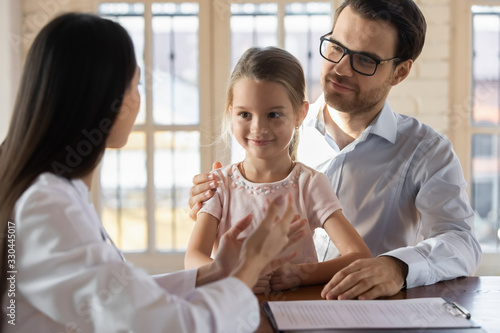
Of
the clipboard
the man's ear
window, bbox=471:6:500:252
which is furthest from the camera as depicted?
window, bbox=471:6:500:252

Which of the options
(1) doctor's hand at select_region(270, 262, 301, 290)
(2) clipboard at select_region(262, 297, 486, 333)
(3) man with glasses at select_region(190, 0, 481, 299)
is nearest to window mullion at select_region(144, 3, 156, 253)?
(3) man with glasses at select_region(190, 0, 481, 299)

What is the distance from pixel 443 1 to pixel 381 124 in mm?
1704

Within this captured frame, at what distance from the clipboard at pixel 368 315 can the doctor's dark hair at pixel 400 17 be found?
102 centimetres

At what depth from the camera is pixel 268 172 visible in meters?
1.50

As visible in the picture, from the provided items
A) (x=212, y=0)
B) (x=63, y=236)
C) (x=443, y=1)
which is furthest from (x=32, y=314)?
(x=443, y=1)

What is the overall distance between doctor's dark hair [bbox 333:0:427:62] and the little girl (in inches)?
20.0

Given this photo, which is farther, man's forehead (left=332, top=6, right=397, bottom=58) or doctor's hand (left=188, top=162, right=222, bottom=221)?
man's forehead (left=332, top=6, right=397, bottom=58)

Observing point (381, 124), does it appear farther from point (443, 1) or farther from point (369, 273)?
point (443, 1)

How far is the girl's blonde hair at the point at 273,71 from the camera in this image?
1438mm

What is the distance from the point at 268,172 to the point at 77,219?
2.54ft

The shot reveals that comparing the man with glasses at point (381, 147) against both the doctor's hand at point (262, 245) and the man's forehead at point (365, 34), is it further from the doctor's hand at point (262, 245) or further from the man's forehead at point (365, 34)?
the doctor's hand at point (262, 245)

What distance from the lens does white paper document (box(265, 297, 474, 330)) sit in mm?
1051

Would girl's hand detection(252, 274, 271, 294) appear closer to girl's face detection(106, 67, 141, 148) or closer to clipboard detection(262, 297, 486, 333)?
clipboard detection(262, 297, 486, 333)

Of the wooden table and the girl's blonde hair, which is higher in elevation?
the girl's blonde hair
